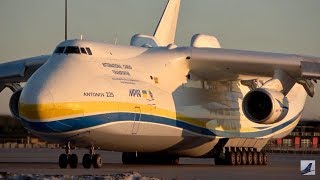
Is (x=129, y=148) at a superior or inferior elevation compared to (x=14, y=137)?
inferior

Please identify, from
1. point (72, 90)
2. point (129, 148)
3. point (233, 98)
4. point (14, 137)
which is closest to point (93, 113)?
point (72, 90)

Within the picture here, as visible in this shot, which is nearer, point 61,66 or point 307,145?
point 61,66

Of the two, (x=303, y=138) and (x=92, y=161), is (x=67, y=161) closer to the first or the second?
(x=92, y=161)

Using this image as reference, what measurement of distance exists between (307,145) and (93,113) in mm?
30399

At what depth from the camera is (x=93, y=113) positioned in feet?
84.1

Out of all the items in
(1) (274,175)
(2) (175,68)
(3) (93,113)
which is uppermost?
(2) (175,68)

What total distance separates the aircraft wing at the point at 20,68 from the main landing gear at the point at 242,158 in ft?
21.9

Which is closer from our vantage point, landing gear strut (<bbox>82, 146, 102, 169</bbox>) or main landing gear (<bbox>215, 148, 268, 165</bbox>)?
landing gear strut (<bbox>82, 146, 102, 169</bbox>)

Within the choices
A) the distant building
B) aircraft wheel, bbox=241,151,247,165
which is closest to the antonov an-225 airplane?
aircraft wheel, bbox=241,151,247,165

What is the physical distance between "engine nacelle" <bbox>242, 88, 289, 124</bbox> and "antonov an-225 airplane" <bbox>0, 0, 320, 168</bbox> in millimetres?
31

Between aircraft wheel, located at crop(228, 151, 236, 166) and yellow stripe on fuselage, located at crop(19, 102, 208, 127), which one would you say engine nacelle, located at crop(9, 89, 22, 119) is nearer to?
yellow stripe on fuselage, located at crop(19, 102, 208, 127)

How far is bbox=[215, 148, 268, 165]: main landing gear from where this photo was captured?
1232 inches

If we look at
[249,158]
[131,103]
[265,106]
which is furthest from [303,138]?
[131,103]

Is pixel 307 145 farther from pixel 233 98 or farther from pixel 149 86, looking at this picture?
pixel 149 86
